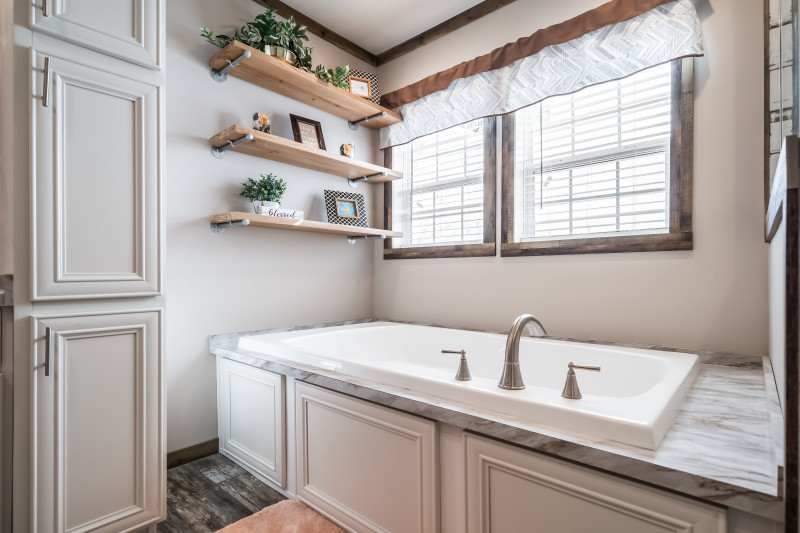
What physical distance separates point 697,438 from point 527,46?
218cm

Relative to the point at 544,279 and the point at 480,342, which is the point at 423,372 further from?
the point at 544,279

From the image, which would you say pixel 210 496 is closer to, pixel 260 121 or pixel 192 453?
pixel 192 453

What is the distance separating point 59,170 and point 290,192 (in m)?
1.46

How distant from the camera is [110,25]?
56.5 inches

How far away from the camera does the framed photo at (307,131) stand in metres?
2.69

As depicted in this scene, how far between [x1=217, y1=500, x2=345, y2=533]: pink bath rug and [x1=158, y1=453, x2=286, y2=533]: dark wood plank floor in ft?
0.21

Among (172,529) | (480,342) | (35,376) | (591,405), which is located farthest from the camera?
(480,342)

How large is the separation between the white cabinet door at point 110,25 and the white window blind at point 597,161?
6.33 feet

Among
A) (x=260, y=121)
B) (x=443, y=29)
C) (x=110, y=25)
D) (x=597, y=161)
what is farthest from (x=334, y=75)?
(x=597, y=161)

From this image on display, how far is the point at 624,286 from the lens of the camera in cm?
214

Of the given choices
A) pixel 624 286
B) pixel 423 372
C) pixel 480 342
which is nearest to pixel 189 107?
pixel 423 372

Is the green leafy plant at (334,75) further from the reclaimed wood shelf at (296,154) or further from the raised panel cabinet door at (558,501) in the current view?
the raised panel cabinet door at (558,501)

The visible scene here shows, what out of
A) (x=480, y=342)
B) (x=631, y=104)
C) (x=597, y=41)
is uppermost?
(x=597, y=41)

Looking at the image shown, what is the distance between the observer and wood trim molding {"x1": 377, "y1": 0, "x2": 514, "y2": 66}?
8.75 ft
